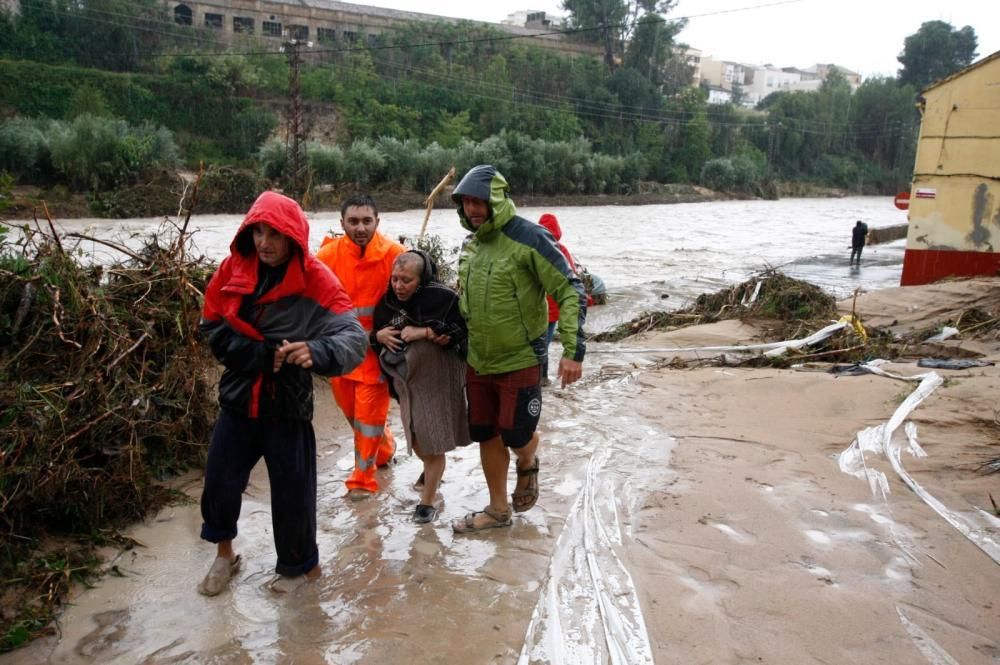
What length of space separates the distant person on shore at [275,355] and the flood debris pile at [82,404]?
83 centimetres

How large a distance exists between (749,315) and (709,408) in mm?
3978

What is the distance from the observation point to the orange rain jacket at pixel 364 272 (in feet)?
14.5

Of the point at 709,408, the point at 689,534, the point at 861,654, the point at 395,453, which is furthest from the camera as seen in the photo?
the point at 709,408

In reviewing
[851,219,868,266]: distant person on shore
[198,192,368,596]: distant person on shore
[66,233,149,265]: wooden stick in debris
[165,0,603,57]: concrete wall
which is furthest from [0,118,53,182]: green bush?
[198,192,368,596]: distant person on shore

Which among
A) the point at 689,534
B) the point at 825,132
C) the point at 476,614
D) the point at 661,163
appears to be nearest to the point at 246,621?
the point at 476,614

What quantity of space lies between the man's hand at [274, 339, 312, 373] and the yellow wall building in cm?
1228

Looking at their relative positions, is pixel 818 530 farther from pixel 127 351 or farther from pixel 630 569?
pixel 127 351

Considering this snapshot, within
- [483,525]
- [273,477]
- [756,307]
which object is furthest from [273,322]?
[756,307]

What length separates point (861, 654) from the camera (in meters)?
2.77

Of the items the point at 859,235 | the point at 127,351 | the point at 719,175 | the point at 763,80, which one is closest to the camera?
the point at 127,351

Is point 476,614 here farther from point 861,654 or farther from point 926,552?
point 926,552

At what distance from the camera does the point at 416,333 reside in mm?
4008

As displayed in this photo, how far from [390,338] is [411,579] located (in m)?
1.20

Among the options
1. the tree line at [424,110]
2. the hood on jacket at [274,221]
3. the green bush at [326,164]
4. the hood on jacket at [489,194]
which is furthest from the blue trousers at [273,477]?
the green bush at [326,164]
